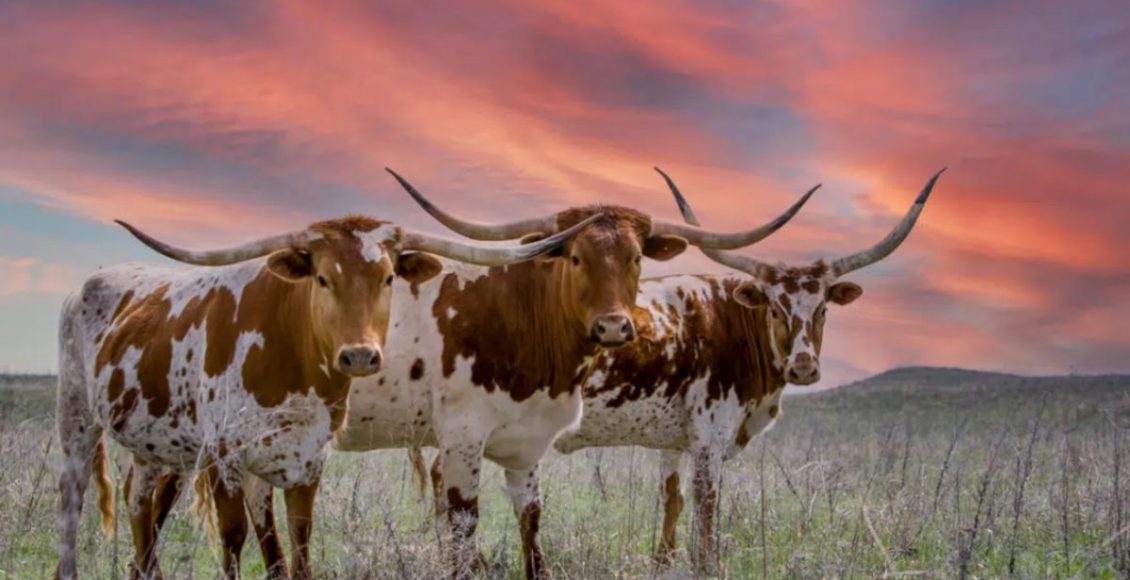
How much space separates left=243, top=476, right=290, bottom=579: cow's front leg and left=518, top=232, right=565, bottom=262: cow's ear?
2288 millimetres

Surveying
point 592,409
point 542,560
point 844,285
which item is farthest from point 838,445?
point 542,560

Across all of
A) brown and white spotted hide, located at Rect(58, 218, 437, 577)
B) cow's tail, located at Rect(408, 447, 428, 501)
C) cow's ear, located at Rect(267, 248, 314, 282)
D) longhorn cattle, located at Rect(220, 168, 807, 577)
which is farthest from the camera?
cow's tail, located at Rect(408, 447, 428, 501)

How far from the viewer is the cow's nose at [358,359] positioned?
525 cm

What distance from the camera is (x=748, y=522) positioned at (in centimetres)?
887

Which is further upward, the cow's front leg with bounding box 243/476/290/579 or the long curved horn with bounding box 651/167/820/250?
the long curved horn with bounding box 651/167/820/250

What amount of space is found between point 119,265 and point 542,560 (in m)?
3.96

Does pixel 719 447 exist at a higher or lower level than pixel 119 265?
lower

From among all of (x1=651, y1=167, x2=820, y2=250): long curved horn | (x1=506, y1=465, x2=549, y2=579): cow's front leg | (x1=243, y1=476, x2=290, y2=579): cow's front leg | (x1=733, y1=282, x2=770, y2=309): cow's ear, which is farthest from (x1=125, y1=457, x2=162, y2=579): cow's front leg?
(x1=733, y1=282, x2=770, y2=309): cow's ear

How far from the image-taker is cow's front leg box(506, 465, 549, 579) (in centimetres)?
674

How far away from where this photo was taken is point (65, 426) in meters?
7.30

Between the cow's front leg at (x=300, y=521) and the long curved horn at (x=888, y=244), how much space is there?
5492 millimetres

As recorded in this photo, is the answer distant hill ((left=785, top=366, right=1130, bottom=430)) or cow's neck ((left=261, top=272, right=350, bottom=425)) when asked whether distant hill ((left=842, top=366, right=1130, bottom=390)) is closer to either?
distant hill ((left=785, top=366, right=1130, bottom=430))

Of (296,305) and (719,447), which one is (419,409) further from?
(719,447)

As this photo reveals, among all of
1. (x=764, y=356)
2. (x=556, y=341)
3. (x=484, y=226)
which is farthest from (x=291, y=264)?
(x=764, y=356)
